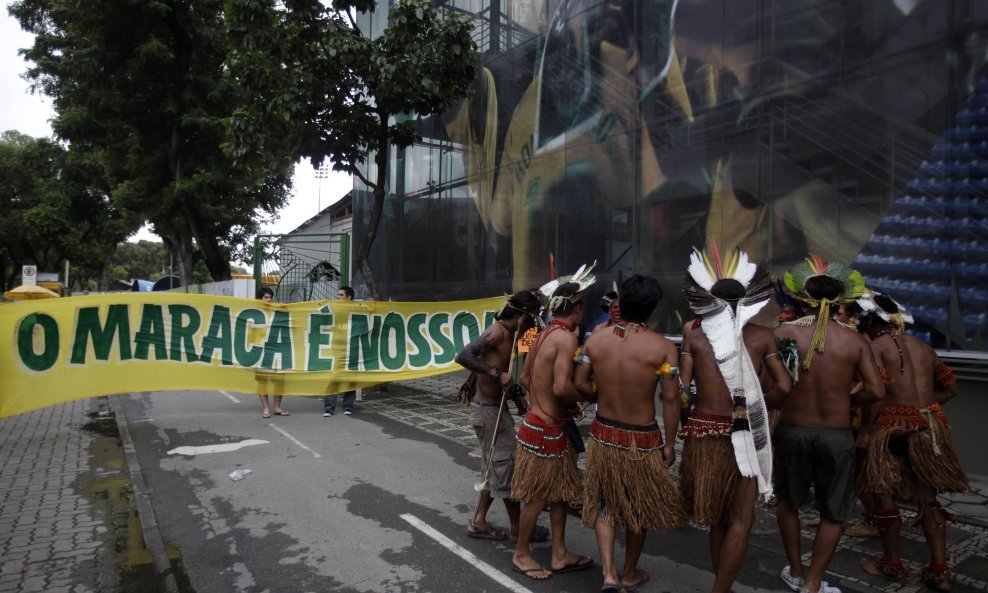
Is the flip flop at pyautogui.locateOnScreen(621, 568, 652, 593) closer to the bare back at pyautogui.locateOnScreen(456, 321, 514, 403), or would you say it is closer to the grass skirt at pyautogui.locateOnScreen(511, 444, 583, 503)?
the grass skirt at pyautogui.locateOnScreen(511, 444, 583, 503)

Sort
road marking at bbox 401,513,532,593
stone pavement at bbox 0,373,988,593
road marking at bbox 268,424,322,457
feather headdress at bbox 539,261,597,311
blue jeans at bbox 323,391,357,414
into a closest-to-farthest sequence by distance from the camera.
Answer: road marking at bbox 401,513,532,593 → stone pavement at bbox 0,373,988,593 → feather headdress at bbox 539,261,597,311 → road marking at bbox 268,424,322,457 → blue jeans at bbox 323,391,357,414

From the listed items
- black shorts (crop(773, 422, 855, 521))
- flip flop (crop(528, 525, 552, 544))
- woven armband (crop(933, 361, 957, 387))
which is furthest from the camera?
flip flop (crop(528, 525, 552, 544))

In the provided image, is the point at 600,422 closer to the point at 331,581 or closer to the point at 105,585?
the point at 331,581

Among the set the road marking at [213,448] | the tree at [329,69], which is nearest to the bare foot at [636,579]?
the road marking at [213,448]

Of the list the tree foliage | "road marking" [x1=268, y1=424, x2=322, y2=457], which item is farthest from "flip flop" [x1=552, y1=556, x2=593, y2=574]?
the tree foliage

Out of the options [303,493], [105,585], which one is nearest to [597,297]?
[303,493]

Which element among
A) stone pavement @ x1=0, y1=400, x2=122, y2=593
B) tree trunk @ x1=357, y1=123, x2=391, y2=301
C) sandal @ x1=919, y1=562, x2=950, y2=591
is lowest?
stone pavement @ x1=0, y1=400, x2=122, y2=593

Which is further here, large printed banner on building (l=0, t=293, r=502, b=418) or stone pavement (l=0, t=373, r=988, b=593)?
large printed banner on building (l=0, t=293, r=502, b=418)

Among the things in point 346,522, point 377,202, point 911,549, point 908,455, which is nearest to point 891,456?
point 908,455

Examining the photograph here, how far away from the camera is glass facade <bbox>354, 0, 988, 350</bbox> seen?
6.79 m

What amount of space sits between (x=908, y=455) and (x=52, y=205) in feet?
118

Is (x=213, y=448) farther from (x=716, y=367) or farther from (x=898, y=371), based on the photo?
(x=898, y=371)

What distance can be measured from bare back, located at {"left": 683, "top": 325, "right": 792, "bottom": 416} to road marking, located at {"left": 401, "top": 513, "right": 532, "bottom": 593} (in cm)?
158

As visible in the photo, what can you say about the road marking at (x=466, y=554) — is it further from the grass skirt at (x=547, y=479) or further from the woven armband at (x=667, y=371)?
the woven armband at (x=667, y=371)
